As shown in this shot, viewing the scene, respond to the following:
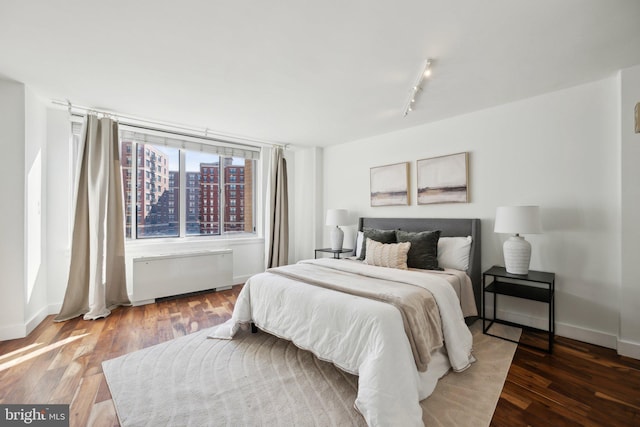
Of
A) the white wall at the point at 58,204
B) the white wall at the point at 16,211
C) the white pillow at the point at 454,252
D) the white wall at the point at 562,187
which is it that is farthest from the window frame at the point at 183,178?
the white wall at the point at 562,187

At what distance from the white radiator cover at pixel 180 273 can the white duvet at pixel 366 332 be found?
4.91 feet

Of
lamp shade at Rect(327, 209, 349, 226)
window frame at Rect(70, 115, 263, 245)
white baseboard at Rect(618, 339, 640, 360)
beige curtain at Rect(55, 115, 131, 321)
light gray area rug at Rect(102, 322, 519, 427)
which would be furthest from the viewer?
lamp shade at Rect(327, 209, 349, 226)

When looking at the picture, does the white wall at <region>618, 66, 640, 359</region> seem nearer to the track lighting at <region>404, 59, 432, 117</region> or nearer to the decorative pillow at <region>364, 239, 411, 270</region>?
the track lighting at <region>404, 59, 432, 117</region>

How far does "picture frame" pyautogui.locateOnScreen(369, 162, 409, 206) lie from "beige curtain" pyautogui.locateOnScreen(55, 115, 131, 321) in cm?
355

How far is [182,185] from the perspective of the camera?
4520mm

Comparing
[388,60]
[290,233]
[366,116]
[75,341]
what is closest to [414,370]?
[388,60]

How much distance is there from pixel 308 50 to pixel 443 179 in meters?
2.38

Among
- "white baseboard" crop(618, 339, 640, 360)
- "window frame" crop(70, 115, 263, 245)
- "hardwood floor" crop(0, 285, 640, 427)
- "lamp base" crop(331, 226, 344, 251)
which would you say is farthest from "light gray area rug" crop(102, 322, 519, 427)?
"window frame" crop(70, 115, 263, 245)

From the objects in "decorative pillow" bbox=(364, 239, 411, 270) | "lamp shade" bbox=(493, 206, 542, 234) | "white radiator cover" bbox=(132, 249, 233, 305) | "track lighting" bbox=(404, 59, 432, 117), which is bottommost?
"white radiator cover" bbox=(132, 249, 233, 305)

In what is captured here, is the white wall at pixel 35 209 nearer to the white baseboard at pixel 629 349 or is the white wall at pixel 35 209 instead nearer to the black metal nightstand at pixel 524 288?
the black metal nightstand at pixel 524 288

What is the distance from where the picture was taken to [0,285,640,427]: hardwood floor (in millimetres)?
1684

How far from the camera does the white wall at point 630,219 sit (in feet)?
7.64

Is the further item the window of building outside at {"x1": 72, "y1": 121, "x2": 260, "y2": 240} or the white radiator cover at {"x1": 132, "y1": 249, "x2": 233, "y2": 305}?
the window of building outside at {"x1": 72, "y1": 121, "x2": 260, "y2": 240}

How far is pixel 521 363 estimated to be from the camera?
2250mm
